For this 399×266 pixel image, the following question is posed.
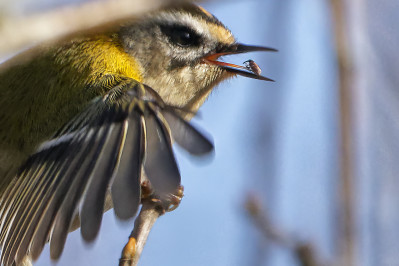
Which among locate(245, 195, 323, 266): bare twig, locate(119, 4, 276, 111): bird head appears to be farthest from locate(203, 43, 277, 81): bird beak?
locate(245, 195, 323, 266): bare twig

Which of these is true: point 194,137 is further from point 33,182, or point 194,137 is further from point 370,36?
point 370,36

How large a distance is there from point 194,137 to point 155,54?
78 cm

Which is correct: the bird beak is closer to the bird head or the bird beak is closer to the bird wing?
the bird head

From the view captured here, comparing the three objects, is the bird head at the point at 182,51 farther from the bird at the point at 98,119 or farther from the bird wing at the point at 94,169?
the bird wing at the point at 94,169

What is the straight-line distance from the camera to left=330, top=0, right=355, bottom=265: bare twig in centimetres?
139

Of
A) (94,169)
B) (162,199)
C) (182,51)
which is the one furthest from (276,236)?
(182,51)

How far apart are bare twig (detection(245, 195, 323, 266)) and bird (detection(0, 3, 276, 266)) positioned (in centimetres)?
36

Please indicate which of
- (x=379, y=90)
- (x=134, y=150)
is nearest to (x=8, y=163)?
(x=134, y=150)

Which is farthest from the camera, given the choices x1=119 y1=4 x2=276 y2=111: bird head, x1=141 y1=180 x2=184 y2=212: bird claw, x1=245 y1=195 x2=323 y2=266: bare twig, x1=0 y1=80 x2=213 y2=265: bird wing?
x1=119 y1=4 x2=276 y2=111: bird head

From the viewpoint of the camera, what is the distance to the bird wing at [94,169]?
1368mm

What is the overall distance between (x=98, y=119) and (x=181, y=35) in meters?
0.62

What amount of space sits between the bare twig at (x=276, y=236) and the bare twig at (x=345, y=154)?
0.31 ft

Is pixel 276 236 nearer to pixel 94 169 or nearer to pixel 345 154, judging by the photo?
pixel 345 154

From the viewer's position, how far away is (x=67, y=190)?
4.93 ft
